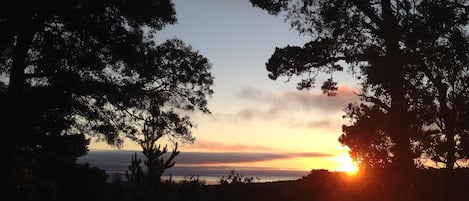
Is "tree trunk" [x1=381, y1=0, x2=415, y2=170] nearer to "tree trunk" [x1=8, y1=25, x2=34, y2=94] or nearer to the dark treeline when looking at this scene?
the dark treeline

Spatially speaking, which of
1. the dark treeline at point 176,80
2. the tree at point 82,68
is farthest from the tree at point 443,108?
the tree at point 82,68

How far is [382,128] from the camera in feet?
76.5

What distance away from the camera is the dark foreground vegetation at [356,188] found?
20.9 meters

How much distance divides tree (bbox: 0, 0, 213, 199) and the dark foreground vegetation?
326cm

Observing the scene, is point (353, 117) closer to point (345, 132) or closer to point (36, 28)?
point (345, 132)

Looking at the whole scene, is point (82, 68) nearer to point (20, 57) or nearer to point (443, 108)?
point (20, 57)

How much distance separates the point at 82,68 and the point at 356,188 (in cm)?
1297

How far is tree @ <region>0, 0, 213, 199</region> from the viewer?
17297mm

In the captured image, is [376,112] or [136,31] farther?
[376,112]

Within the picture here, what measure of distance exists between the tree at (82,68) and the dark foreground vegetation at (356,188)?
128 inches

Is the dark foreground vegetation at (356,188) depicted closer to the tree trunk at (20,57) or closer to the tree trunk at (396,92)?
the tree trunk at (396,92)

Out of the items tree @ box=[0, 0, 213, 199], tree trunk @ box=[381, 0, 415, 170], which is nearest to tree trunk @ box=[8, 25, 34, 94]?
tree @ box=[0, 0, 213, 199]

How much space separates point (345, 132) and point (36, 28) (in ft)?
47.8

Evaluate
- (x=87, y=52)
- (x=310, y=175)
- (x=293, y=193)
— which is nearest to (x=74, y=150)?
(x=87, y=52)
